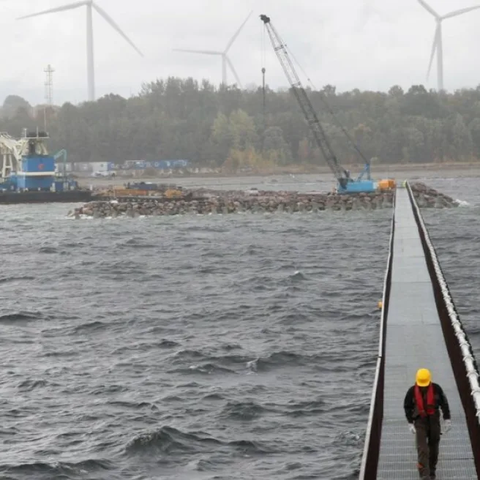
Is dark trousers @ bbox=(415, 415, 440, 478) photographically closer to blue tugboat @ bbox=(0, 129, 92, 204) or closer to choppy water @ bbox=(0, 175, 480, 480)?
choppy water @ bbox=(0, 175, 480, 480)

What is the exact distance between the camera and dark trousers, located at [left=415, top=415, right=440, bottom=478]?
729 inches

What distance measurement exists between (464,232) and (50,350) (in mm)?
45103

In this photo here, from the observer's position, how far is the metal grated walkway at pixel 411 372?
64.2 feet

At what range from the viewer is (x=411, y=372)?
24.8m

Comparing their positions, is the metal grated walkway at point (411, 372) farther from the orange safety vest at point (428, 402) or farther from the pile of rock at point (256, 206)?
the pile of rock at point (256, 206)

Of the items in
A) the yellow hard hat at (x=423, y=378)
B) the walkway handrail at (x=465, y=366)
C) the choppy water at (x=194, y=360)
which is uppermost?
the yellow hard hat at (x=423, y=378)

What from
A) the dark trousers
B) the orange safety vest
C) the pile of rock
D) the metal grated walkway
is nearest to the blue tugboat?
the pile of rock

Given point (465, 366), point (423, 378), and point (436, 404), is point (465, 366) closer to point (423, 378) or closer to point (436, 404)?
point (436, 404)

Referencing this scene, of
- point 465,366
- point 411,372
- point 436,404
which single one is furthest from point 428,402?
point 411,372

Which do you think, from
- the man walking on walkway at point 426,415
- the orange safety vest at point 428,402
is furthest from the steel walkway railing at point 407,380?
the orange safety vest at point 428,402

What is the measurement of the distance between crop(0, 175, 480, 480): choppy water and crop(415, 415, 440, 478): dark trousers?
343cm

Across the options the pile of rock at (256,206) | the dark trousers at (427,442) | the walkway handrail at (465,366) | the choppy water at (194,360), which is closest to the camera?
the dark trousers at (427,442)

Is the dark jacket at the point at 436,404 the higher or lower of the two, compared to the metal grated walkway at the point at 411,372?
higher

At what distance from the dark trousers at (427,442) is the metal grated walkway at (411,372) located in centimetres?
31
